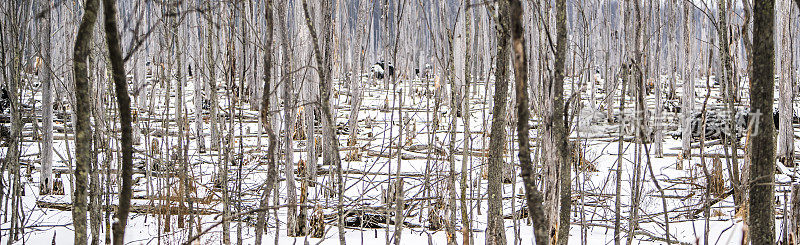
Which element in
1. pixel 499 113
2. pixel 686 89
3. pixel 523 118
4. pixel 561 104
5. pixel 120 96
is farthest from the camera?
pixel 686 89

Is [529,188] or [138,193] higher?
[529,188]

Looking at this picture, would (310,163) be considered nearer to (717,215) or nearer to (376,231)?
(376,231)

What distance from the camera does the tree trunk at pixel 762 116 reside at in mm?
1137

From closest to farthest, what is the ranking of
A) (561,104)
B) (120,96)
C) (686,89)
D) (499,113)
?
(120,96) < (561,104) < (499,113) < (686,89)

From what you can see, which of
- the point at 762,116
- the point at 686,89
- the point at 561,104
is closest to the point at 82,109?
the point at 561,104

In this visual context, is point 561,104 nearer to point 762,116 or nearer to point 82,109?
point 762,116

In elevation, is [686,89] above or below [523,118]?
above

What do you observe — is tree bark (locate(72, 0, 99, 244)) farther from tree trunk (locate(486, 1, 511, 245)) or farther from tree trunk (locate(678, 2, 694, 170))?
tree trunk (locate(678, 2, 694, 170))

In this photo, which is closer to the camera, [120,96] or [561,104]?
[120,96]

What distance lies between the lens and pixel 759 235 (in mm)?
1271

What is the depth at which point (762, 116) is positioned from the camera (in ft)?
3.85

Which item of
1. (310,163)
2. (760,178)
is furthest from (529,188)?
(310,163)

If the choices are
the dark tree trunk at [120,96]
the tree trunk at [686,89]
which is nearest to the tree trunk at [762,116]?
the dark tree trunk at [120,96]

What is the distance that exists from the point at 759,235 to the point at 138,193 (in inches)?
172
